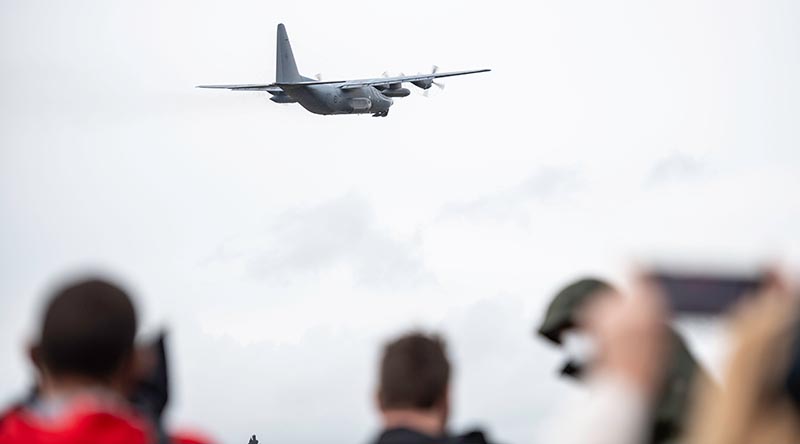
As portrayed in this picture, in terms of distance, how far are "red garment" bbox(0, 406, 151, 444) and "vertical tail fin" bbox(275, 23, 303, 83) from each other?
8130 cm

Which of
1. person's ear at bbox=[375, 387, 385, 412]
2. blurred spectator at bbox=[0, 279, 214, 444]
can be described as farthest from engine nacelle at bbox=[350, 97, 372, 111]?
blurred spectator at bbox=[0, 279, 214, 444]

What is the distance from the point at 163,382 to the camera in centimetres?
548

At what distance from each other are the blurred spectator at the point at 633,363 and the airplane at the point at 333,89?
78108mm

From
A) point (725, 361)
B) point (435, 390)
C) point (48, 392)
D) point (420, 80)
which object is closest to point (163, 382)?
point (48, 392)

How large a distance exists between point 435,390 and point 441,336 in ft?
0.75

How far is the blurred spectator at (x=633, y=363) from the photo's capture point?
3947 millimetres

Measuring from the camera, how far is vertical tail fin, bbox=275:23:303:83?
86156 millimetres

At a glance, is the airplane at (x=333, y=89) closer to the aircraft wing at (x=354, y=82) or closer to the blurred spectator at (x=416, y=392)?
the aircraft wing at (x=354, y=82)

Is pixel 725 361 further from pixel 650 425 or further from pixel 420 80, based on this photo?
pixel 420 80

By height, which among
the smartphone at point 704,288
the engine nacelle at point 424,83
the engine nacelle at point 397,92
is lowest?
the smartphone at point 704,288

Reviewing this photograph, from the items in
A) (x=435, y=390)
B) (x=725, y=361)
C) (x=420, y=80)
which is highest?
(x=420, y=80)

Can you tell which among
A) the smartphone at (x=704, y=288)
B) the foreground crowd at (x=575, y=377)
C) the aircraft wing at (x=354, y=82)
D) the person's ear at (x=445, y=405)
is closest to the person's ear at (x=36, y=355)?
the foreground crowd at (x=575, y=377)

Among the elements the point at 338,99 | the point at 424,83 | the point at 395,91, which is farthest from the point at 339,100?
the point at 424,83

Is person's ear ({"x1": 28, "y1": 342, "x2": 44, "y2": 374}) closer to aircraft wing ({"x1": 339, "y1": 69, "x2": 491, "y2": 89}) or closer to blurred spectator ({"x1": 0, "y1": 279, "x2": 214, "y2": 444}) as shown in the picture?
blurred spectator ({"x1": 0, "y1": 279, "x2": 214, "y2": 444})
